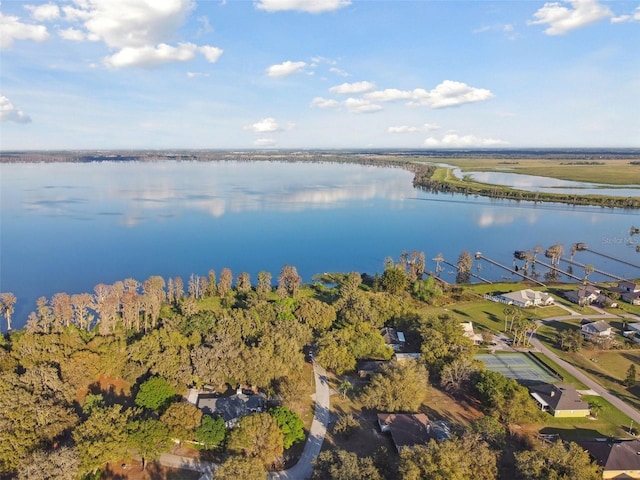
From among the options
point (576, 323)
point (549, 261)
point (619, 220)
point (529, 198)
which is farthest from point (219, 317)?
point (529, 198)

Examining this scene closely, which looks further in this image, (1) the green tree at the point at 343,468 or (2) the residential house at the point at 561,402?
(2) the residential house at the point at 561,402

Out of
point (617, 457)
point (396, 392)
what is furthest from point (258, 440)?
point (617, 457)

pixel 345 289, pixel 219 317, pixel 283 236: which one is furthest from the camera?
pixel 283 236

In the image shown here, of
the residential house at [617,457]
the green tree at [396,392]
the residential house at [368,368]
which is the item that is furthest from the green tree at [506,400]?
the residential house at [368,368]

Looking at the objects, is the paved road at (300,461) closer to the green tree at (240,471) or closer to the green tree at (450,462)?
the green tree at (240,471)

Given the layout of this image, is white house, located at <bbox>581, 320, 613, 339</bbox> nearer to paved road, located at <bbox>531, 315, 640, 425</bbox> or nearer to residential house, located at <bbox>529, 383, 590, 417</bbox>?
paved road, located at <bbox>531, 315, 640, 425</bbox>

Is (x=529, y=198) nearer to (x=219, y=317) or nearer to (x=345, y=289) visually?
(x=345, y=289)
